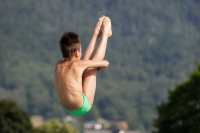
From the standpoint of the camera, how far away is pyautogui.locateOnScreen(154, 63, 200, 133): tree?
50281mm

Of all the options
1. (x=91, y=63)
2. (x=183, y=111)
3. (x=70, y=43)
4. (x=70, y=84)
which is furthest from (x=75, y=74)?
(x=183, y=111)

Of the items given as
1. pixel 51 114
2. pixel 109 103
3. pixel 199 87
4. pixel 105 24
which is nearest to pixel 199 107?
pixel 199 87

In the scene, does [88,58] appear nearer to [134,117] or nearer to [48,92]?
[134,117]

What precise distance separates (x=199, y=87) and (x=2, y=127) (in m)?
19.9

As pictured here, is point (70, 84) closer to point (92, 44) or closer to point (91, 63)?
point (91, 63)

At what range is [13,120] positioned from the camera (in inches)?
2601

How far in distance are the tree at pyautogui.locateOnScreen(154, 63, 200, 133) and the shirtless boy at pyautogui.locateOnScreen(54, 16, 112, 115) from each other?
36.5 metres

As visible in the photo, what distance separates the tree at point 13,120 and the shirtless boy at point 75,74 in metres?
52.2

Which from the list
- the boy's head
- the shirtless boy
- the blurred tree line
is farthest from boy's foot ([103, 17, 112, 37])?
the blurred tree line

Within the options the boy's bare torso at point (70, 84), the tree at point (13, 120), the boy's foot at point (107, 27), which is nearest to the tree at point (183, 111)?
the tree at point (13, 120)

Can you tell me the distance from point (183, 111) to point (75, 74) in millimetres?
40710

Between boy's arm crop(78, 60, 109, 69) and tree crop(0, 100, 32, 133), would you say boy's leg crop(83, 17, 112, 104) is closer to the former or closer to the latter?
boy's arm crop(78, 60, 109, 69)

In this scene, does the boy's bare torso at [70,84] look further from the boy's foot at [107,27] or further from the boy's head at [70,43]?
the boy's foot at [107,27]

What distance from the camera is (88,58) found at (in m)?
12.4
